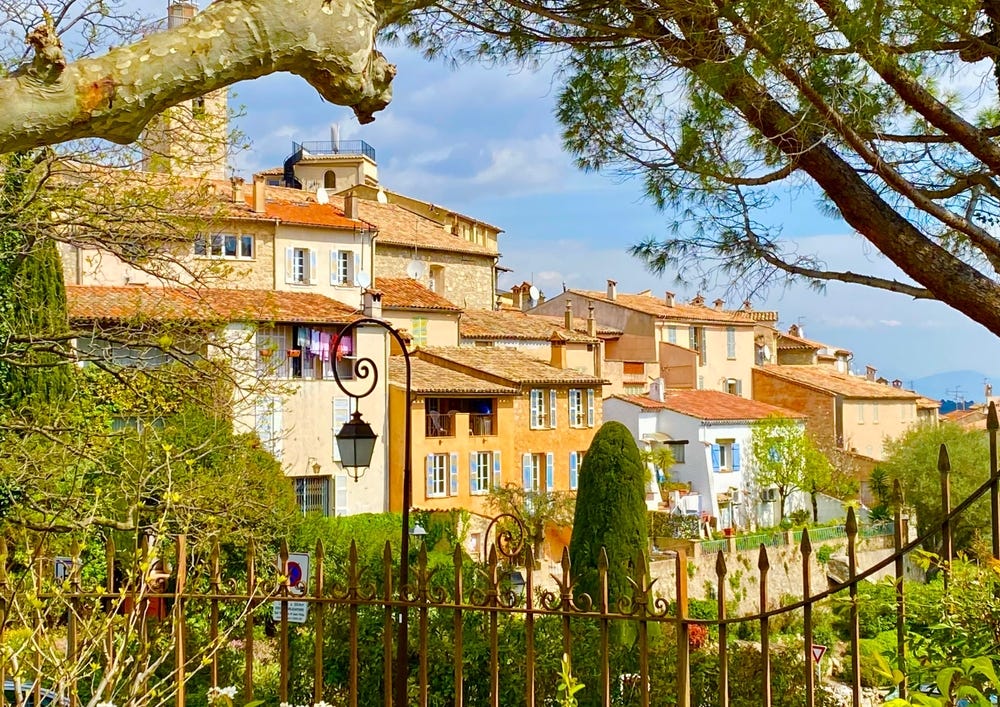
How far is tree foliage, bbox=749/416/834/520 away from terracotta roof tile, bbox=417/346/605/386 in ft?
27.4

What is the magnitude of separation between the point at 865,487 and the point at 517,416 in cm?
2022

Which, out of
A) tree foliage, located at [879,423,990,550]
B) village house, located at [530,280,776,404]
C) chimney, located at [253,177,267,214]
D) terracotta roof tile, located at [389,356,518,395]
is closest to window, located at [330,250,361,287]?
chimney, located at [253,177,267,214]

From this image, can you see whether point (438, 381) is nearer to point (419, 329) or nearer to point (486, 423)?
point (486, 423)

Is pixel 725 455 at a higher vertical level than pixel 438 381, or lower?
lower

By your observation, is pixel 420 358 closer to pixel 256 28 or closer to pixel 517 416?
pixel 517 416

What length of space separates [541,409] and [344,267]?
7.72 meters

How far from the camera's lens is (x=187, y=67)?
2.60 m

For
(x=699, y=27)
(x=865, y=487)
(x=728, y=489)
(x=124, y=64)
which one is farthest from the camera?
(x=865, y=487)

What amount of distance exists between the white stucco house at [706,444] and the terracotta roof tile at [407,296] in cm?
781

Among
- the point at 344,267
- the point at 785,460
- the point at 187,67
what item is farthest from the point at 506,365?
the point at 187,67

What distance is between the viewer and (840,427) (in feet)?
140

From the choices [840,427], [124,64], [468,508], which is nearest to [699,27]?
[124,64]

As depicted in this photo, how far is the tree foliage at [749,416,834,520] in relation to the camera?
117 ft

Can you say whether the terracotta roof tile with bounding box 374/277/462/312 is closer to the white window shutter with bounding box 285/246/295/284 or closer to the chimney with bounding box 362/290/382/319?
the white window shutter with bounding box 285/246/295/284
